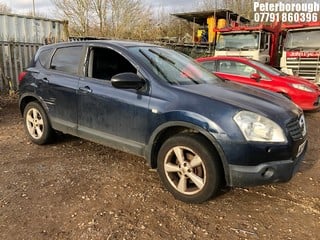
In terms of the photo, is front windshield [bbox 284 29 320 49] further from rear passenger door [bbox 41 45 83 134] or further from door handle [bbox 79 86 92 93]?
door handle [bbox 79 86 92 93]

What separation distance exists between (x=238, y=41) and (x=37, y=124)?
29.6 feet

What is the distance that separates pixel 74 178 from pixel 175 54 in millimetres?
2158

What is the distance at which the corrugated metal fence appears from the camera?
9266mm

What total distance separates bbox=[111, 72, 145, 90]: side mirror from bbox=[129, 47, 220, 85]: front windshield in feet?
0.80

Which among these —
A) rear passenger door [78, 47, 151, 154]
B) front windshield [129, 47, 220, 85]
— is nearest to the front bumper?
rear passenger door [78, 47, 151, 154]

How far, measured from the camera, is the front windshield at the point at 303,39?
36.3ft

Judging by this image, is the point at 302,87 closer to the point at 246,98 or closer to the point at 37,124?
the point at 246,98

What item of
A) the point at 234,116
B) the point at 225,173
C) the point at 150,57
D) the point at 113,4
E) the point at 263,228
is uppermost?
the point at 113,4

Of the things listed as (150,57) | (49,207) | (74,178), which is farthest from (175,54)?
(49,207)

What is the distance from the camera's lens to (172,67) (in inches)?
163

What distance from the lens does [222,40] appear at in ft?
41.3

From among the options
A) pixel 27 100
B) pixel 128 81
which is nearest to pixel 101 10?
pixel 27 100

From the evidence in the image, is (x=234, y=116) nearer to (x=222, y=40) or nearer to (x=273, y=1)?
(x=222, y=40)

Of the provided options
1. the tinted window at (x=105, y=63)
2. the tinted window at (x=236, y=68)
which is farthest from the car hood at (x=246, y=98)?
the tinted window at (x=236, y=68)
